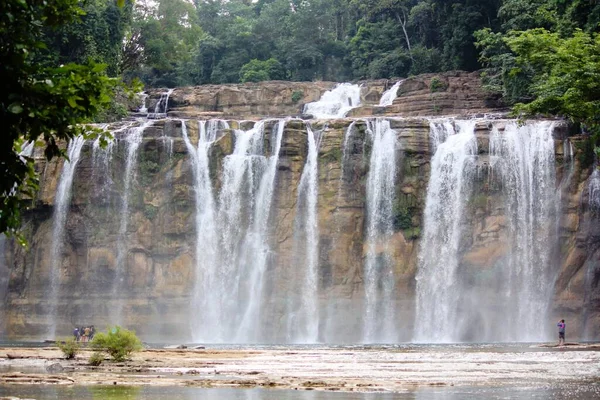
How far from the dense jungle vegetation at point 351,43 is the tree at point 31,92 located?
21.6m

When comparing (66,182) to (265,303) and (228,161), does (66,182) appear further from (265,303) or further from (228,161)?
(265,303)

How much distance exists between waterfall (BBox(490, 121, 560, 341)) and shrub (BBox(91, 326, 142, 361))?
24.3 metres

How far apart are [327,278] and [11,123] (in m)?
41.3

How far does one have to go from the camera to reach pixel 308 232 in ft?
168

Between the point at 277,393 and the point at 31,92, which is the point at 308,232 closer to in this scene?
the point at 277,393

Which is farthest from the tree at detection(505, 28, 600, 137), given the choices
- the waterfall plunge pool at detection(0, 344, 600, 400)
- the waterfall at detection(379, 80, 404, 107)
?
the waterfall at detection(379, 80, 404, 107)

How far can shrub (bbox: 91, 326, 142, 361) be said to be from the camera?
28.9 metres

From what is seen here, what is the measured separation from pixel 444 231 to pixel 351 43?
34.9 meters

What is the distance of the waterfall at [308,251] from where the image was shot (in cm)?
4981

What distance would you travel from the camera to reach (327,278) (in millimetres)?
50375

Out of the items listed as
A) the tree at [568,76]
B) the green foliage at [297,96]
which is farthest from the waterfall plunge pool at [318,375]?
the green foliage at [297,96]

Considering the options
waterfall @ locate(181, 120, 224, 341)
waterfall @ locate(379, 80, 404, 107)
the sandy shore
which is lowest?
the sandy shore

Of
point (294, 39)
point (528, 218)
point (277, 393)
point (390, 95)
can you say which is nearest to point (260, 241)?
point (528, 218)

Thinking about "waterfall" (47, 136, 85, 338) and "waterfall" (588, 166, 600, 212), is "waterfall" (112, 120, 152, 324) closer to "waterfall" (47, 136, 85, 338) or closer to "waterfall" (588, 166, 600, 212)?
"waterfall" (47, 136, 85, 338)
